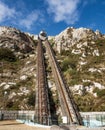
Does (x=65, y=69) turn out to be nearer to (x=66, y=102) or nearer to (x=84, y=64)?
(x=84, y=64)

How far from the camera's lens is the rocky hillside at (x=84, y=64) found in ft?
131

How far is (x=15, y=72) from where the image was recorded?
56219 millimetres

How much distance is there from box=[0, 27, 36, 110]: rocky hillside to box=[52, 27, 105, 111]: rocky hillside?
8584mm

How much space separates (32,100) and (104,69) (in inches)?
764

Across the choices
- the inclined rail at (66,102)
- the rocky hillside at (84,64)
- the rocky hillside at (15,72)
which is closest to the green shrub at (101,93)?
the rocky hillside at (84,64)

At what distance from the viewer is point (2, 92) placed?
1722 inches

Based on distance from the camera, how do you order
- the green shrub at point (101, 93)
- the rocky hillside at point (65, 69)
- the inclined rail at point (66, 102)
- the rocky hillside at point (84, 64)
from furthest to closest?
the rocky hillside at point (65, 69) → the rocky hillside at point (84, 64) → the green shrub at point (101, 93) → the inclined rail at point (66, 102)

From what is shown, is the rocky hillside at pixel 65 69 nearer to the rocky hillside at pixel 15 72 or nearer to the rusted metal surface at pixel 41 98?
the rocky hillside at pixel 15 72

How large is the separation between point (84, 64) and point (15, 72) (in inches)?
680

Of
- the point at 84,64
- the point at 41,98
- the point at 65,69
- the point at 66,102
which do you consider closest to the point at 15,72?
the point at 65,69

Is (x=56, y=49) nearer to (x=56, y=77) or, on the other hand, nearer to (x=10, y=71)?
(x=10, y=71)

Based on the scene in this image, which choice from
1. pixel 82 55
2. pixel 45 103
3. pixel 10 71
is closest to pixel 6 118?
pixel 45 103

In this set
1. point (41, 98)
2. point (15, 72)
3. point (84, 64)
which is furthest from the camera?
point (15, 72)

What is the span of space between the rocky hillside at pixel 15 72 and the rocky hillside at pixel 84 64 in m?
8.58
